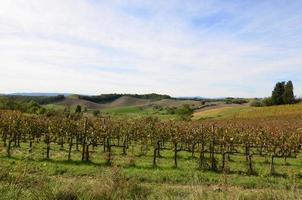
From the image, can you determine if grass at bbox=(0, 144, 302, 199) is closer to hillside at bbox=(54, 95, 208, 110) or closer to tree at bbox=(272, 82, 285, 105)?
tree at bbox=(272, 82, 285, 105)

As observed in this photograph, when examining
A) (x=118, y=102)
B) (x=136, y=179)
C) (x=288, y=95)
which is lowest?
(x=136, y=179)

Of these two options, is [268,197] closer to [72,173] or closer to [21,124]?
[72,173]

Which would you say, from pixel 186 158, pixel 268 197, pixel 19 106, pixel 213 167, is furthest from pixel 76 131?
pixel 19 106

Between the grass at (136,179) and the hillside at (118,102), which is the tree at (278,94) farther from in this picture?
the grass at (136,179)

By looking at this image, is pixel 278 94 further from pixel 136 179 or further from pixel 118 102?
pixel 136 179

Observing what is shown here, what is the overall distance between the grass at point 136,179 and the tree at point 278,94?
246ft

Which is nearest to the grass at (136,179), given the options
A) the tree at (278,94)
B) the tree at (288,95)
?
the tree at (288,95)

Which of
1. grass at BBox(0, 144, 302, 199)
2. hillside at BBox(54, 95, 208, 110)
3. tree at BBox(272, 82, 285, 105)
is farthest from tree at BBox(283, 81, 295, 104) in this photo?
grass at BBox(0, 144, 302, 199)

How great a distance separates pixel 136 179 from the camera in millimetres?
11125

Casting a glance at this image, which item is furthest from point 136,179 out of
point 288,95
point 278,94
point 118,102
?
point 118,102

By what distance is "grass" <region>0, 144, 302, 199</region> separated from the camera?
8.11m

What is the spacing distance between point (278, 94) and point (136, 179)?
300 ft

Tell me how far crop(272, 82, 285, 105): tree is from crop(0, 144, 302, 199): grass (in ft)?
246

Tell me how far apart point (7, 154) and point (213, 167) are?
35.8 ft
